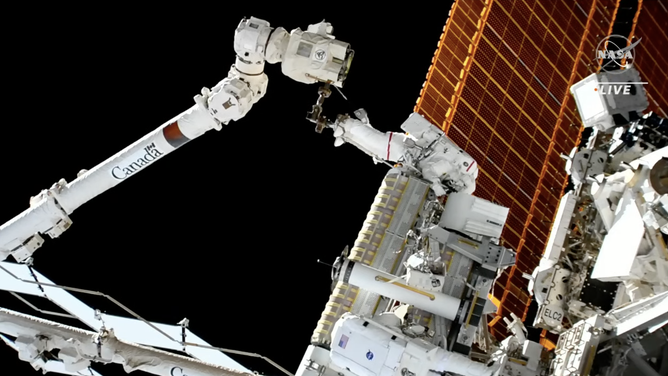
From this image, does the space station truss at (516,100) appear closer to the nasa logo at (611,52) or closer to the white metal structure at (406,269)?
the nasa logo at (611,52)

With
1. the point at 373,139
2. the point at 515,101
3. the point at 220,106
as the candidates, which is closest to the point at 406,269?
the point at 373,139

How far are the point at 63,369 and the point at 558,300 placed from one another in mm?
5407

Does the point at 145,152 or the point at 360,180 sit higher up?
the point at 360,180

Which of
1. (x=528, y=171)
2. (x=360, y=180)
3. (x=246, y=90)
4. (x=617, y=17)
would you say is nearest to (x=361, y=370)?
(x=246, y=90)

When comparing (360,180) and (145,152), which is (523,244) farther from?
(145,152)

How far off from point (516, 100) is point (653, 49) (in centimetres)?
Answer: 345

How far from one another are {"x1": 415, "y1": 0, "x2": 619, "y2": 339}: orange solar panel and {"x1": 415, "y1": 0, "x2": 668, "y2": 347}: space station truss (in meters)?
0.01

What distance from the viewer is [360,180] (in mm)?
12258

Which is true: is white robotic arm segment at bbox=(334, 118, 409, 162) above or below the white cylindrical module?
above

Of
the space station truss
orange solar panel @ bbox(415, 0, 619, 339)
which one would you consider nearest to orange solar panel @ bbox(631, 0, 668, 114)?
the space station truss

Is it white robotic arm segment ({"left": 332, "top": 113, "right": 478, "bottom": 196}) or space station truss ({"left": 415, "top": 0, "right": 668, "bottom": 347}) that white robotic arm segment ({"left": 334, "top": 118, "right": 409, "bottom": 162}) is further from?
space station truss ({"left": 415, "top": 0, "right": 668, "bottom": 347})

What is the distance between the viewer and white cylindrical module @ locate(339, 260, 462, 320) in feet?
27.2

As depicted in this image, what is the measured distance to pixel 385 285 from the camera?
8312 mm

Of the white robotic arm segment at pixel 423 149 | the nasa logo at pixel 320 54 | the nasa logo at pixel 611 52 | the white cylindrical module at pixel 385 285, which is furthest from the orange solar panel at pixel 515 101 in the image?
the white cylindrical module at pixel 385 285
